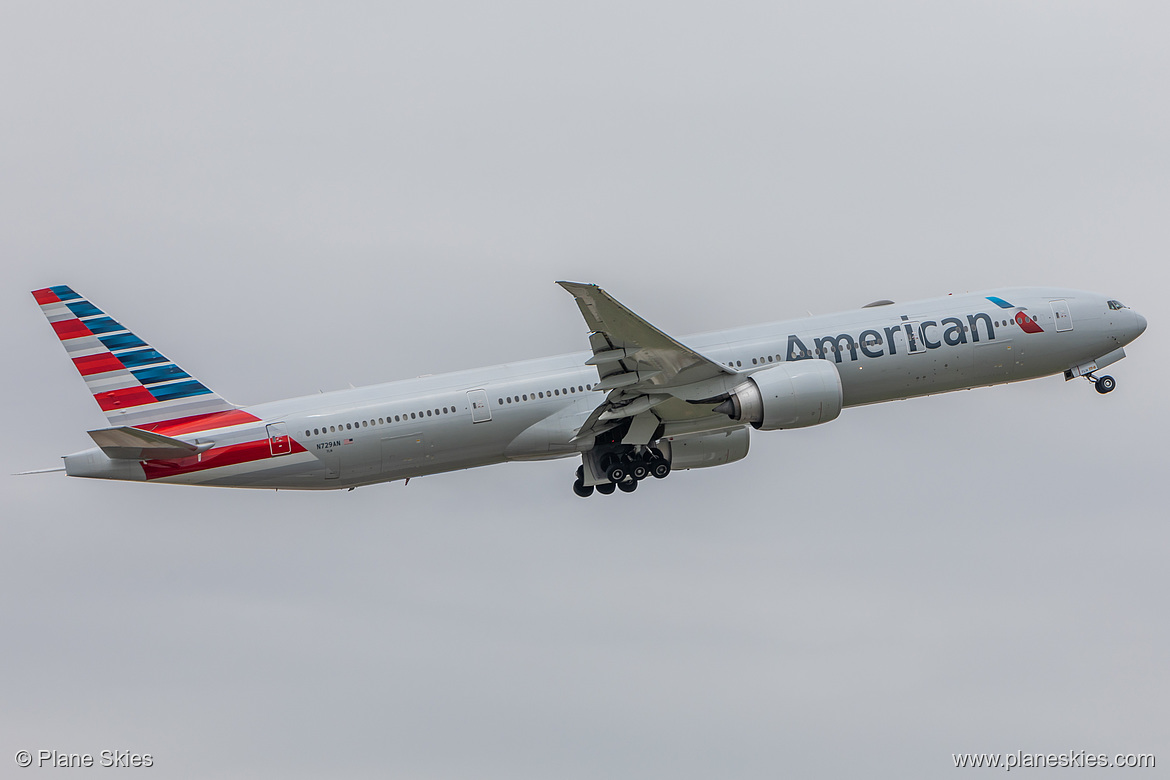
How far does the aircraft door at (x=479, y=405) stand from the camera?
4212 centimetres

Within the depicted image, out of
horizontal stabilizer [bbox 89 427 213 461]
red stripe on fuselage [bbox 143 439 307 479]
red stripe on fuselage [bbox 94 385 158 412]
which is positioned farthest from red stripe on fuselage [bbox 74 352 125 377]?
red stripe on fuselage [bbox 143 439 307 479]

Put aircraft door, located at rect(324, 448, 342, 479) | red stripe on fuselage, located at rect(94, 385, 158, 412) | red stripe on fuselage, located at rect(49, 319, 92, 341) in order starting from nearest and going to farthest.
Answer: aircraft door, located at rect(324, 448, 342, 479) < red stripe on fuselage, located at rect(94, 385, 158, 412) < red stripe on fuselage, located at rect(49, 319, 92, 341)

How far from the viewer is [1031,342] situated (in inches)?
1815

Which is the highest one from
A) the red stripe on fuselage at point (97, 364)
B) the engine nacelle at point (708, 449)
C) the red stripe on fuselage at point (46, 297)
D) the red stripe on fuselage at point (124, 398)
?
the red stripe on fuselage at point (46, 297)

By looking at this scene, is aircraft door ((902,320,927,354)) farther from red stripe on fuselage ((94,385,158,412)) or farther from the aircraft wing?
red stripe on fuselage ((94,385,158,412))

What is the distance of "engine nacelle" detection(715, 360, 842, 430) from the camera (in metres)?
41.3

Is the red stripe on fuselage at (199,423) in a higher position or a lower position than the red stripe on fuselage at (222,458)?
higher

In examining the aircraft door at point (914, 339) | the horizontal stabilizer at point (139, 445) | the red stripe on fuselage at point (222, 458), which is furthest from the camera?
the aircraft door at point (914, 339)

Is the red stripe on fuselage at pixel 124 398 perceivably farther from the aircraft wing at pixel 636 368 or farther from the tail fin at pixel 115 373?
the aircraft wing at pixel 636 368

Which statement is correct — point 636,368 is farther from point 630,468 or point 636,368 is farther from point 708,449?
point 708,449

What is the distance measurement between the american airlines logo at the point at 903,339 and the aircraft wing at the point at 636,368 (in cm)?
353

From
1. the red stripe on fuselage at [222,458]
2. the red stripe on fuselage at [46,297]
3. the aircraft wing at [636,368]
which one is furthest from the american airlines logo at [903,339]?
the red stripe on fuselage at [46,297]

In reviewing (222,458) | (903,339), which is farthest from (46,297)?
(903,339)

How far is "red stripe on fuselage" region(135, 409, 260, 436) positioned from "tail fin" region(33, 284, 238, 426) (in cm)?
17
